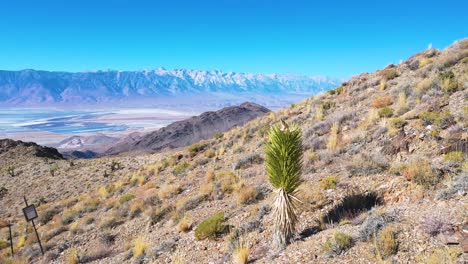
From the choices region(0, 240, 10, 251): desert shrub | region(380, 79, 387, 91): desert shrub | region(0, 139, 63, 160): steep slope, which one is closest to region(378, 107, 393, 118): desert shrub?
region(380, 79, 387, 91): desert shrub

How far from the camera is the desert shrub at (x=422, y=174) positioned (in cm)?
683

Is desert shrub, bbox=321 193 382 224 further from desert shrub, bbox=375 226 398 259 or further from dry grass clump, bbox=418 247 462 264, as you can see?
dry grass clump, bbox=418 247 462 264

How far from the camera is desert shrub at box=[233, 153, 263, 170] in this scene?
1416 cm

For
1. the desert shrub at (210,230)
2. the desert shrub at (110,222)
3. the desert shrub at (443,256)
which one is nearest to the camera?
the desert shrub at (443,256)

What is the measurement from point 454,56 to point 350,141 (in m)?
8.83

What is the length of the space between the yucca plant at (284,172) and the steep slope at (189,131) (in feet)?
318

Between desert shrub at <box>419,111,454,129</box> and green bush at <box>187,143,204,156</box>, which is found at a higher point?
desert shrub at <box>419,111,454,129</box>

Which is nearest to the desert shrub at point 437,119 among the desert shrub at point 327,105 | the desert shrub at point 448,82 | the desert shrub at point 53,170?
the desert shrub at point 448,82

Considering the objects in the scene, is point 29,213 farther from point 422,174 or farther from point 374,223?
point 422,174

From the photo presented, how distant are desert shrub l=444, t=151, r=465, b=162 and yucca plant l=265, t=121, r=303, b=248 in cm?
365

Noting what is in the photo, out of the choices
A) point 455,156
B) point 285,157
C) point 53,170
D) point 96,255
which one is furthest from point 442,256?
point 53,170

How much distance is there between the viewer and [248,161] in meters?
14.3

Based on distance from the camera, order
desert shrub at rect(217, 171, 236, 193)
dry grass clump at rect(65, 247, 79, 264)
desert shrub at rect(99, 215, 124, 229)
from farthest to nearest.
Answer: desert shrub at rect(99, 215, 124, 229) → desert shrub at rect(217, 171, 236, 193) → dry grass clump at rect(65, 247, 79, 264)

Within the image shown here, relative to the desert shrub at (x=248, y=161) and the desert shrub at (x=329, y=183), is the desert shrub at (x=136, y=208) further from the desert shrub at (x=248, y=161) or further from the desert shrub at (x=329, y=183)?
the desert shrub at (x=329, y=183)
